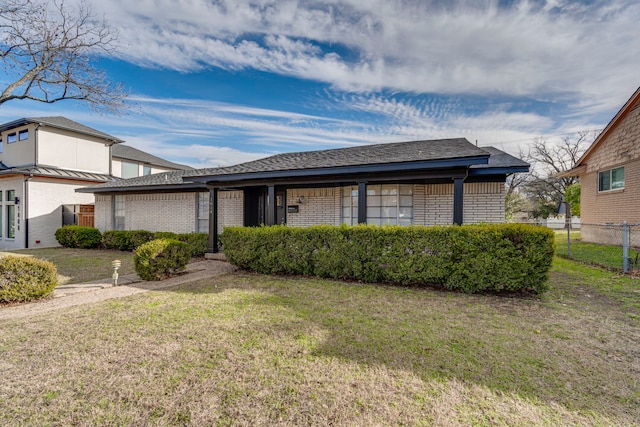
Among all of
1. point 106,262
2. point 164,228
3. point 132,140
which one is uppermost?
point 132,140

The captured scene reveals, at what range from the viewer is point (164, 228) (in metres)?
12.7

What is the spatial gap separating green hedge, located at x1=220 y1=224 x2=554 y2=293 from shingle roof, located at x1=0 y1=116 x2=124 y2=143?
1510cm

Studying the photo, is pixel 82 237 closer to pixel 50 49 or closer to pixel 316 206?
pixel 50 49

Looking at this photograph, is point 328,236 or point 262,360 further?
point 328,236

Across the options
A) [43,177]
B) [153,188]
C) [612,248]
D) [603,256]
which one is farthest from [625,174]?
[43,177]

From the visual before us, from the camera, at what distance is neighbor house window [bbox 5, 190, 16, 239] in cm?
1491

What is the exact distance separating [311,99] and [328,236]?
9.18 metres

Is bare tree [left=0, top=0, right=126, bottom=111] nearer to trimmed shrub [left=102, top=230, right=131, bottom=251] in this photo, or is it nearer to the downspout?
trimmed shrub [left=102, top=230, right=131, bottom=251]

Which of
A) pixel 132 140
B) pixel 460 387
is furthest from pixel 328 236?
pixel 132 140

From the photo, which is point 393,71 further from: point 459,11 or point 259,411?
point 259,411

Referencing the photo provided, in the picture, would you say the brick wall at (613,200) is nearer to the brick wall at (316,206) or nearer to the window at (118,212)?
the brick wall at (316,206)

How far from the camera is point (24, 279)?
5297 mm

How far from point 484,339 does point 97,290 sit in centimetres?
713

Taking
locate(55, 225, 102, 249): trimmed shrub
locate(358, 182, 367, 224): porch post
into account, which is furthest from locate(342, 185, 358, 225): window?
locate(55, 225, 102, 249): trimmed shrub
